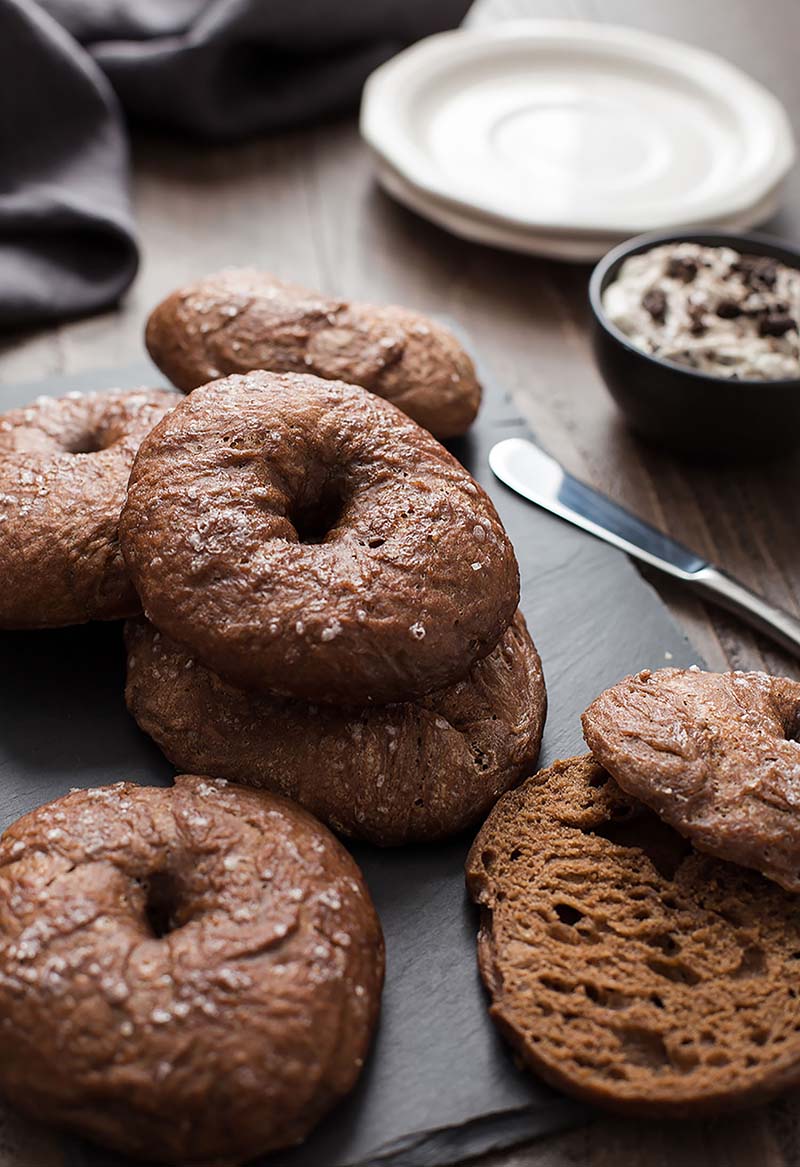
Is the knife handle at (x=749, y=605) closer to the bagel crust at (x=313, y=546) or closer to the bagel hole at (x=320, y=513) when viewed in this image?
the bagel crust at (x=313, y=546)

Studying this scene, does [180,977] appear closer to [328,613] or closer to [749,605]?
[328,613]

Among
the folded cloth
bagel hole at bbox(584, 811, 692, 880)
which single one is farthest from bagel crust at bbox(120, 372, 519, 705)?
the folded cloth

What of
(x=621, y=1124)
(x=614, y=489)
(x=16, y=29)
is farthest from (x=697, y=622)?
(x=16, y=29)

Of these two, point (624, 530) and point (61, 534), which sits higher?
point (61, 534)

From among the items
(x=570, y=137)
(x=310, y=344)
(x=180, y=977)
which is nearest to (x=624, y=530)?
(x=310, y=344)

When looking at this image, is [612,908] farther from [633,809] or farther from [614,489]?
[614,489]

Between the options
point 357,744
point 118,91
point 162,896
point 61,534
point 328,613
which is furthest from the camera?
point 118,91

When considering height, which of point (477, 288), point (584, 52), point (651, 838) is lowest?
point (477, 288)
